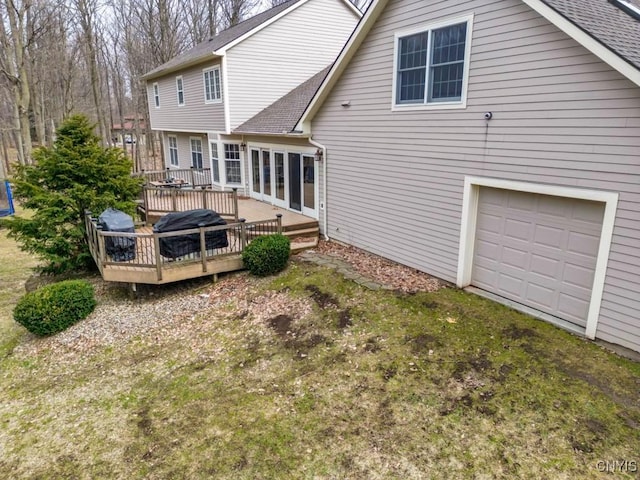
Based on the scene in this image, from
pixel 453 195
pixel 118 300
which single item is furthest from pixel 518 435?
pixel 118 300

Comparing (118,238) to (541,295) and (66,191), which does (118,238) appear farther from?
(541,295)

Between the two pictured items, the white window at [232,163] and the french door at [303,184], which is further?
the white window at [232,163]

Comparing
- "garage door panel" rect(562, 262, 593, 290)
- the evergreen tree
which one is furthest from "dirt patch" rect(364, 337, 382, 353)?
the evergreen tree

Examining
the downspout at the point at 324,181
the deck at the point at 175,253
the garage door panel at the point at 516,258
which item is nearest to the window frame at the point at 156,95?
the deck at the point at 175,253

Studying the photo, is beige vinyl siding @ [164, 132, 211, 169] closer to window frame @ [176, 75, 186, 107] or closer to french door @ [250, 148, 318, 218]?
window frame @ [176, 75, 186, 107]

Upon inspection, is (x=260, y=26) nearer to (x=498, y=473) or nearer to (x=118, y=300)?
(x=118, y=300)

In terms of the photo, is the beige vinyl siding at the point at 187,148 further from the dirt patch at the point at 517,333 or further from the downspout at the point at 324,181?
the dirt patch at the point at 517,333
